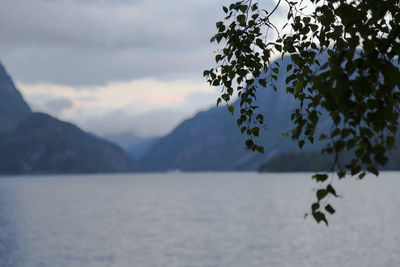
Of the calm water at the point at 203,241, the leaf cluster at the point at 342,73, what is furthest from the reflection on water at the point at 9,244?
the leaf cluster at the point at 342,73

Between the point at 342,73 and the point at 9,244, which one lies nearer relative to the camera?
the point at 342,73

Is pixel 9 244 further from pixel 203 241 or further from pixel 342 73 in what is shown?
pixel 342 73

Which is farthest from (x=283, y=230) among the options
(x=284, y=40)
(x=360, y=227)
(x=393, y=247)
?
(x=284, y=40)

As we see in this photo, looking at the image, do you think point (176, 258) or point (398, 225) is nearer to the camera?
point (176, 258)

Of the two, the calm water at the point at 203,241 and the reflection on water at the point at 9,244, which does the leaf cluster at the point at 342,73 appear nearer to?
the calm water at the point at 203,241

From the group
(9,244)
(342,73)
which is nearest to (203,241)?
(9,244)

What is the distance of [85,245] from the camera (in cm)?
5969

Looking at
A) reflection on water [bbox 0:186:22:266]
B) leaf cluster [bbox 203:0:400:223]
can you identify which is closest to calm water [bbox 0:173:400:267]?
reflection on water [bbox 0:186:22:266]

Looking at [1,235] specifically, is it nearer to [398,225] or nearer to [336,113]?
[398,225]

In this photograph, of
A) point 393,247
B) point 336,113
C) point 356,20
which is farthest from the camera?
point 393,247

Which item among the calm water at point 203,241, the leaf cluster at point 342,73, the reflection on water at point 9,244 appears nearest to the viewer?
the leaf cluster at point 342,73

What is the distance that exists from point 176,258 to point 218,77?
4217 centimetres

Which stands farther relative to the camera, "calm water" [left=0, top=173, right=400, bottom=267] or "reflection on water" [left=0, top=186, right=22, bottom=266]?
"reflection on water" [left=0, top=186, right=22, bottom=266]

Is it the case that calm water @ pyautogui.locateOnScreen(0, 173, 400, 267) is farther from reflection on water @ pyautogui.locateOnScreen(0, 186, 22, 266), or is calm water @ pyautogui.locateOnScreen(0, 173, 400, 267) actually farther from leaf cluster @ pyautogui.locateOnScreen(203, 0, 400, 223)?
leaf cluster @ pyautogui.locateOnScreen(203, 0, 400, 223)
